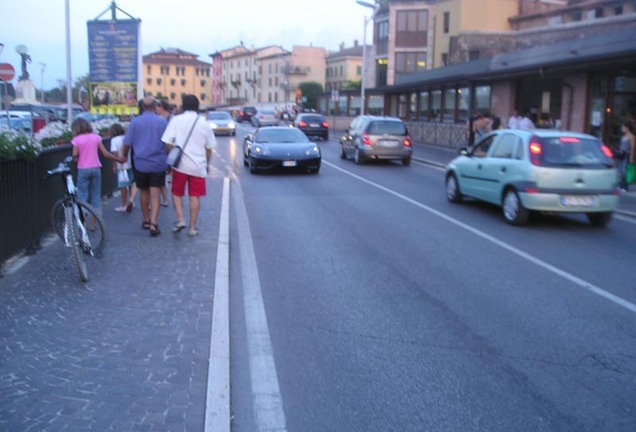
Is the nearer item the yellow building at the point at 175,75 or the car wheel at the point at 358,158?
the car wheel at the point at 358,158

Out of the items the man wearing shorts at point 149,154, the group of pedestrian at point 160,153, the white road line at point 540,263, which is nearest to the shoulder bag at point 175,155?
the group of pedestrian at point 160,153

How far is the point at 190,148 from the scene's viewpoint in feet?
31.2

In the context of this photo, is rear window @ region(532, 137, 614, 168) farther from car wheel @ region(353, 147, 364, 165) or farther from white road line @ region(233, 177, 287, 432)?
car wheel @ region(353, 147, 364, 165)

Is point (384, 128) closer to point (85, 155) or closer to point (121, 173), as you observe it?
point (121, 173)

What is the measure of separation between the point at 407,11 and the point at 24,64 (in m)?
Result: 43.2

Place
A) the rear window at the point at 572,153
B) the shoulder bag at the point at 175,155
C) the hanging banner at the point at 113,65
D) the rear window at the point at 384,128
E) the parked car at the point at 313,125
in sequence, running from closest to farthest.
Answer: the shoulder bag at the point at 175,155, the rear window at the point at 572,153, the rear window at the point at 384,128, the hanging banner at the point at 113,65, the parked car at the point at 313,125

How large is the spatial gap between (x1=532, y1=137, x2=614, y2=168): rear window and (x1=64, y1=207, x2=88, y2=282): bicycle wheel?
731 centimetres

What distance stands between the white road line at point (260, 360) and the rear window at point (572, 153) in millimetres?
5370

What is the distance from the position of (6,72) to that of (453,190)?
9.68 metres

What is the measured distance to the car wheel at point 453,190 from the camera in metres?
13.9

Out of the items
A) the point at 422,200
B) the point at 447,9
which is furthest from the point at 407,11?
the point at 422,200

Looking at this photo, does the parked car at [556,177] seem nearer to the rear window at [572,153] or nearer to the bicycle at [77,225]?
the rear window at [572,153]

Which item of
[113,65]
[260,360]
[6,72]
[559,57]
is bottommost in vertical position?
[260,360]

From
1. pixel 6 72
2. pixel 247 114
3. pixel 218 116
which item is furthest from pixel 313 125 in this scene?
pixel 247 114
